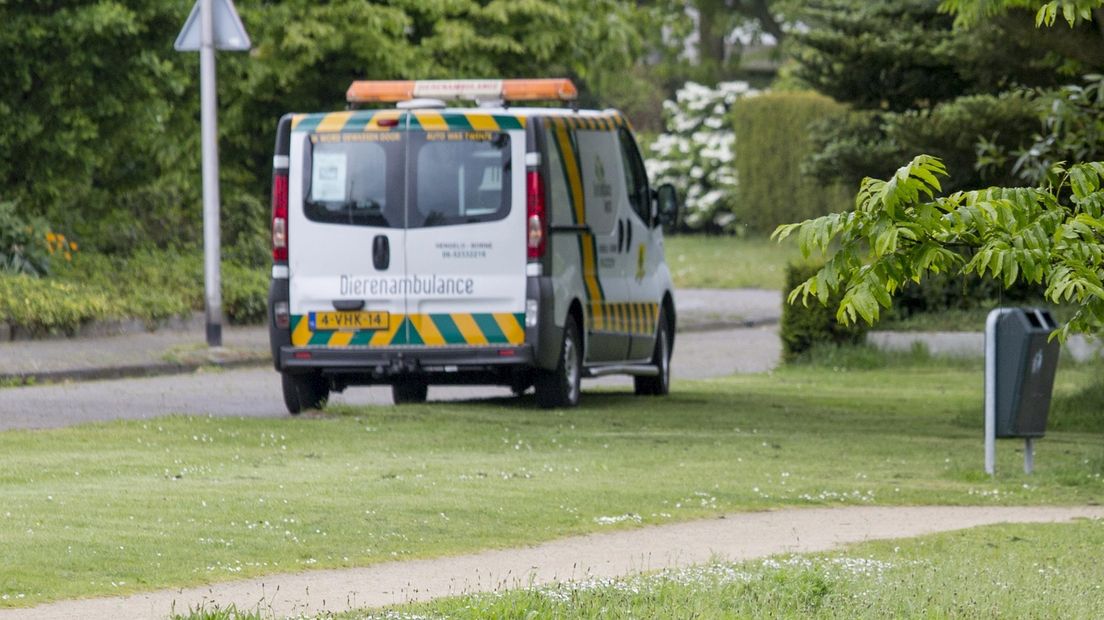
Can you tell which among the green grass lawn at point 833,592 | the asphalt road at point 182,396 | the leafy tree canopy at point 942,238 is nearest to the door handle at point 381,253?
the asphalt road at point 182,396

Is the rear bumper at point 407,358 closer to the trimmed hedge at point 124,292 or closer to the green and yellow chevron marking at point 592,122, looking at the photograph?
the green and yellow chevron marking at point 592,122

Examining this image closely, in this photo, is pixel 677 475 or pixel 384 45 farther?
pixel 384 45

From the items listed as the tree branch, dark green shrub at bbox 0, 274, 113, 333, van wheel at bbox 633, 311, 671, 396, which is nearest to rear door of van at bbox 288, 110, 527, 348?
van wheel at bbox 633, 311, 671, 396

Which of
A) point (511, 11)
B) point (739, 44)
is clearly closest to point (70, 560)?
point (511, 11)

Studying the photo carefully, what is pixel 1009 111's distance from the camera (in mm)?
23266

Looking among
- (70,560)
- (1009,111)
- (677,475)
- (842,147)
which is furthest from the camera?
(842,147)

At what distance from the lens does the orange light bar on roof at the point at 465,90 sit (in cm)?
1720

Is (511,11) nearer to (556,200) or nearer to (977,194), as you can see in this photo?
(556,200)

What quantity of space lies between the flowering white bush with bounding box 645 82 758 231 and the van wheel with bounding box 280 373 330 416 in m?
33.7

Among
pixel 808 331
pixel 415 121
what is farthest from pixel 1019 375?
pixel 808 331

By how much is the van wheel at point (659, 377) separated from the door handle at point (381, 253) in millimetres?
3546

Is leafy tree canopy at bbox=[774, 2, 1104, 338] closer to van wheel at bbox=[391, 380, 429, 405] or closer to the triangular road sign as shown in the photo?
van wheel at bbox=[391, 380, 429, 405]

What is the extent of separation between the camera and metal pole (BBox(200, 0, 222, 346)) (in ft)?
70.1

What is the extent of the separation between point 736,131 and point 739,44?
66.9 ft
